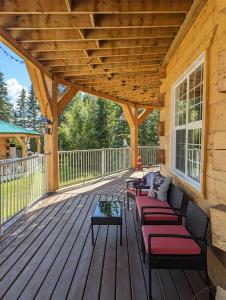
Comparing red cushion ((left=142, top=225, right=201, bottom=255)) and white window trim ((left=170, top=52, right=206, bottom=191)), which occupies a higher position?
white window trim ((left=170, top=52, right=206, bottom=191))

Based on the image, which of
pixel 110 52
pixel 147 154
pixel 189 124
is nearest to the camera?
pixel 189 124

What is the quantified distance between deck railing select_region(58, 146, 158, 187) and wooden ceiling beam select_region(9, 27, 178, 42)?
126 inches

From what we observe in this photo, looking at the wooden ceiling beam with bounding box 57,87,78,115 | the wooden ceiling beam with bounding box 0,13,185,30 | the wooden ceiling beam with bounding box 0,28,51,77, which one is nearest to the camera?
the wooden ceiling beam with bounding box 0,13,185,30

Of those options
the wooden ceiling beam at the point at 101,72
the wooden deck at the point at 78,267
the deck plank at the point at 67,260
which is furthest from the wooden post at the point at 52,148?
the deck plank at the point at 67,260

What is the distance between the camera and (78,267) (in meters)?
2.74

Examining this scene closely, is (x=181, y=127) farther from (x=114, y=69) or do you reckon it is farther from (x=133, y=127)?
(x=133, y=127)

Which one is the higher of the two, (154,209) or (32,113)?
(32,113)

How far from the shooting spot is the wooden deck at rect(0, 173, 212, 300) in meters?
2.30

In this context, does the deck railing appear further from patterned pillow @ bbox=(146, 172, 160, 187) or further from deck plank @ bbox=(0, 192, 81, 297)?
patterned pillow @ bbox=(146, 172, 160, 187)

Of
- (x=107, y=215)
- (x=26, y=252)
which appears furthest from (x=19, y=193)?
(x=107, y=215)

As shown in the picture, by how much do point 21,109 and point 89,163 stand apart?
34505 mm

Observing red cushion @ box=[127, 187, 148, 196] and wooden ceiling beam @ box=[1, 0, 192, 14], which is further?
red cushion @ box=[127, 187, 148, 196]

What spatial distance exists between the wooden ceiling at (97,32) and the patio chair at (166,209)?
230cm

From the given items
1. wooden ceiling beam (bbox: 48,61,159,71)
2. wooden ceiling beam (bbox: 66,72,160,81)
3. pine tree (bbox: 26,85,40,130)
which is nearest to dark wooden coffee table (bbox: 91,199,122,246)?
wooden ceiling beam (bbox: 48,61,159,71)
